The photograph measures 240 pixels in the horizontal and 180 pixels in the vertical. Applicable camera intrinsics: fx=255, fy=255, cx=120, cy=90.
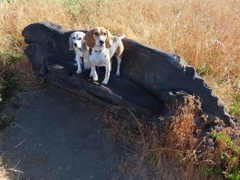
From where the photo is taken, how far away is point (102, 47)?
2.97 meters

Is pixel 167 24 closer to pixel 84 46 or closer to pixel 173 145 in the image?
pixel 84 46

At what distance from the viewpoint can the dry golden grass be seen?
304 centimetres

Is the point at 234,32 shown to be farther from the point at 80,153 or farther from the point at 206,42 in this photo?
the point at 80,153

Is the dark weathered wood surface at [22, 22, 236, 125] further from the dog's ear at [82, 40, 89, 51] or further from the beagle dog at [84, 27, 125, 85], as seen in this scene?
the dog's ear at [82, 40, 89, 51]

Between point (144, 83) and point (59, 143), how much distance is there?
1428 millimetres

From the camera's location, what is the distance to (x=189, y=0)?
7258mm

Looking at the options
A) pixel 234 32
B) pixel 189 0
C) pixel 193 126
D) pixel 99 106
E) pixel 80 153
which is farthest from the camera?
pixel 189 0

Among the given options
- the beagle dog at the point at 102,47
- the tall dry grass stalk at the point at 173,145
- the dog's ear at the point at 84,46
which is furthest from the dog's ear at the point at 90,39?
the tall dry grass stalk at the point at 173,145

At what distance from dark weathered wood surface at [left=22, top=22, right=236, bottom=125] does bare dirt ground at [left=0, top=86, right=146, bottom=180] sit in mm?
382

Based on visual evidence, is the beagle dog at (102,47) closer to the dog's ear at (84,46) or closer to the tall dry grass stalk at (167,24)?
the dog's ear at (84,46)

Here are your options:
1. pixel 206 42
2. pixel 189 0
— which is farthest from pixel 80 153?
pixel 189 0

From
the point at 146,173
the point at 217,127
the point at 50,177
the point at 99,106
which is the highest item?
the point at 217,127

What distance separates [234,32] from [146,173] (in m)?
3.10

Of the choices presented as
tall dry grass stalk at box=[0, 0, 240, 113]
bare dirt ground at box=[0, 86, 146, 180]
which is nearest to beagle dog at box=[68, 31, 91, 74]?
bare dirt ground at box=[0, 86, 146, 180]
